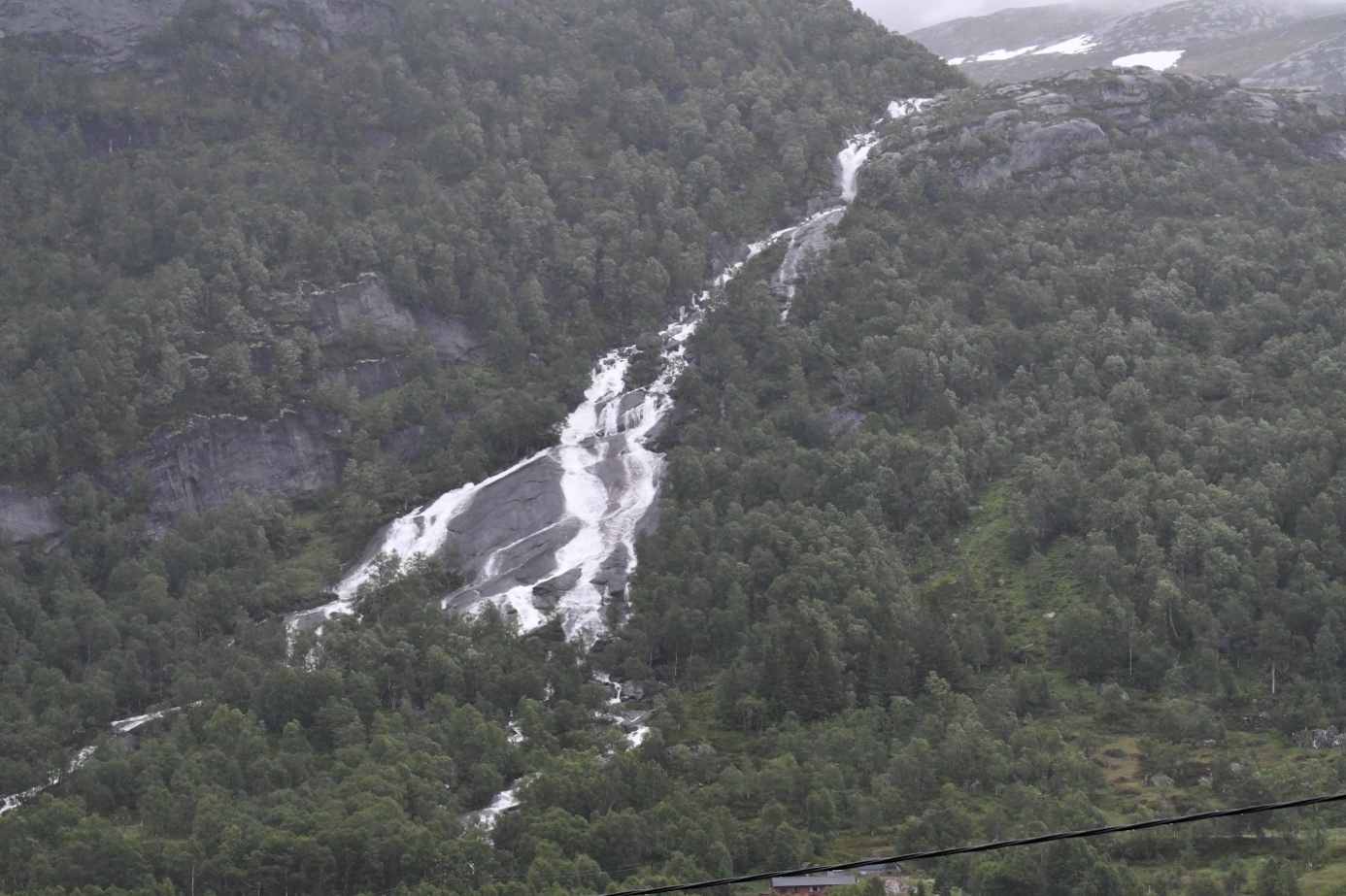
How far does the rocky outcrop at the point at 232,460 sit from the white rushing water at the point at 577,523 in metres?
13.3

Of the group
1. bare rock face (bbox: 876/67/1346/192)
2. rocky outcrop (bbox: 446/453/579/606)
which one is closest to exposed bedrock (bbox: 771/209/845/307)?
bare rock face (bbox: 876/67/1346/192)

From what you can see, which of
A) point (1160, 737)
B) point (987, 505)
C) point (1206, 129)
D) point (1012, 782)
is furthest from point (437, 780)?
point (1206, 129)

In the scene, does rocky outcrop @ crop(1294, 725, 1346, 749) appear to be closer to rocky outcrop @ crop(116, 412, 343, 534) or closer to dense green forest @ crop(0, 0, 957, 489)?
dense green forest @ crop(0, 0, 957, 489)

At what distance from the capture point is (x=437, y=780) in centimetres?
8875

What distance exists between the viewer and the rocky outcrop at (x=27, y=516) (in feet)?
416

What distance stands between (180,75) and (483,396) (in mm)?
61452

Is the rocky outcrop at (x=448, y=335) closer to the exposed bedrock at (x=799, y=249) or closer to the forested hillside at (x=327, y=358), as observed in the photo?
the forested hillside at (x=327, y=358)

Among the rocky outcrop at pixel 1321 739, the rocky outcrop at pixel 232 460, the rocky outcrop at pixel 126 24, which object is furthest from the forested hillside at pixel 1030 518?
the rocky outcrop at pixel 126 24

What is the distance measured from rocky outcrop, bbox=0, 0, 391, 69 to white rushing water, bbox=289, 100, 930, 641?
6204cm

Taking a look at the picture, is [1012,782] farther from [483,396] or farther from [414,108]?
[414,108]

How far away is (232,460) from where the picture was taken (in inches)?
5320

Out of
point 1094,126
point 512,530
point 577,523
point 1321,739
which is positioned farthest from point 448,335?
point 1321,739

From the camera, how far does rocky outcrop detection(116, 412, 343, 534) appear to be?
132m

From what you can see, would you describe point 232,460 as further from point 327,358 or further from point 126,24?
point 126,24
